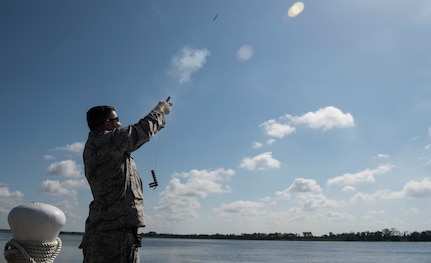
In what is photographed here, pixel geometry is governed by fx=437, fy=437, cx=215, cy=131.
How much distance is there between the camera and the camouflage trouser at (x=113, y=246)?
3686 millimetres

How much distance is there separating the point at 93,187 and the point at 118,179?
27 centimetres

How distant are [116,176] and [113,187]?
101mm

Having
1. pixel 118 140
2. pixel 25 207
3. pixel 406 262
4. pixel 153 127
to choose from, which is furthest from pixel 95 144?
pixel 406 262

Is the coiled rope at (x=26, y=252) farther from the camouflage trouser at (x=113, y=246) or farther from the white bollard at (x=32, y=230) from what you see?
the camouflage trouser at (x=113, y=246)

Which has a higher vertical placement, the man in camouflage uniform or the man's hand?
the man's hand

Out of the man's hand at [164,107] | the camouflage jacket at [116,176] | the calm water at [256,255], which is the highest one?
the man's hand at [164,107]

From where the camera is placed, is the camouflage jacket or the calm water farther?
the calm water

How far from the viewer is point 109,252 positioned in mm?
3684

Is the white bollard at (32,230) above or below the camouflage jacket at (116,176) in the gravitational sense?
below

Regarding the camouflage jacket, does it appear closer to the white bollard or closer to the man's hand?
the man's hand

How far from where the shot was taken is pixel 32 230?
11.5ft

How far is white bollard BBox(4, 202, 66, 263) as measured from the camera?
136 inches

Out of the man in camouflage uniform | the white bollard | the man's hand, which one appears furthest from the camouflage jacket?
the white bollard

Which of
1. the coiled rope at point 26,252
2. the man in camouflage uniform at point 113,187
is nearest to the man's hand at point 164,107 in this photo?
the man in camouflage uniform at point 113,187
